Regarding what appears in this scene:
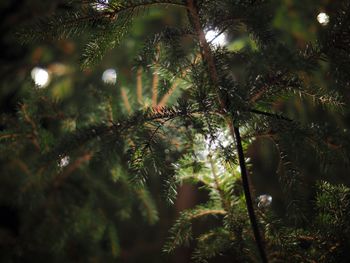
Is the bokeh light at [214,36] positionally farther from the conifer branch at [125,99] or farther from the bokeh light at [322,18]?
the conifer branch at [125,99]

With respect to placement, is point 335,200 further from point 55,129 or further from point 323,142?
point 55,129

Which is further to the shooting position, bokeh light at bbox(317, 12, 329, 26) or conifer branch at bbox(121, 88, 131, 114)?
conifer branch at bbox(121, 88, 131, 114)

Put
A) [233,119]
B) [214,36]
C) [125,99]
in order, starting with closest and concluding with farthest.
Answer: [233,119] < [214,36] < [125,99]

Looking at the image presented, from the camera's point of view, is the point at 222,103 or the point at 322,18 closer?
the point at 222,103

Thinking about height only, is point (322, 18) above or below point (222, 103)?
above

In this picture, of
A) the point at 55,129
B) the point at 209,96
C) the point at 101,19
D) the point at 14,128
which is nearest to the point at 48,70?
the point at 55,129

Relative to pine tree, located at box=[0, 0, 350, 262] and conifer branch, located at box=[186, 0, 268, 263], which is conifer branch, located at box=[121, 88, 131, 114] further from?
conifer branch, located at box=[186, 0, 268, 263]

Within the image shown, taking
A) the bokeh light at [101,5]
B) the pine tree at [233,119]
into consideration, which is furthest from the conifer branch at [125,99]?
the bokeh light at [101,5]

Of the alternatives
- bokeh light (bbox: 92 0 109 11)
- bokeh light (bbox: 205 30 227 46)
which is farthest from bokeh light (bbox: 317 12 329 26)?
bokeh light (bbox: 92 0 109 11)

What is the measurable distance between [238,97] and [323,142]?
24 cm

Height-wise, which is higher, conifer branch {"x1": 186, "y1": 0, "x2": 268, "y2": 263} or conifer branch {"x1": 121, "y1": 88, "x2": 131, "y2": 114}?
conifer branch {"x1": 121, "y1": 88, "x2": 131, "y2": 114}

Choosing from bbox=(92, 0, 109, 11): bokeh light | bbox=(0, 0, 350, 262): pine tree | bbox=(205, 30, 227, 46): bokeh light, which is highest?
bbox=(92, 0, 109, 11): bokeh light

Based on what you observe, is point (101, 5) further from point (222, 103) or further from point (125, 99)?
point (125, 99)

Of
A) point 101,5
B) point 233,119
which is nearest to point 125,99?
point 101,5
